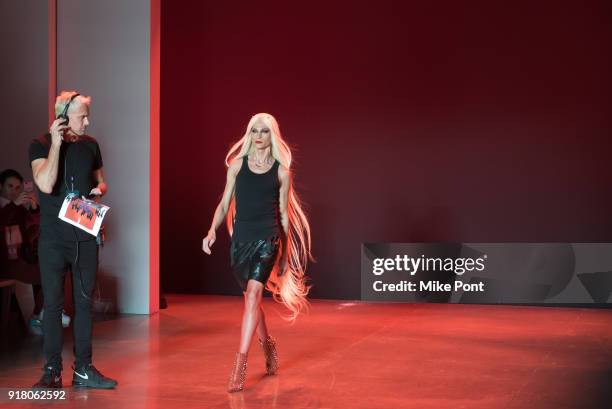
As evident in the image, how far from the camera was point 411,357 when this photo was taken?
567 centimetres

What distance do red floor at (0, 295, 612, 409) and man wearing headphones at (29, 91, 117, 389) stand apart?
0.70ft

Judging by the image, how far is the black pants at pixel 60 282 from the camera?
4523mm

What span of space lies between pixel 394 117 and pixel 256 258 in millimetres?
4211

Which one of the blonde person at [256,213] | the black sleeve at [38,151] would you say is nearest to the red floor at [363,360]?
the blonde person at [256,213]

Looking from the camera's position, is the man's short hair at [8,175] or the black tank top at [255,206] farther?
the man's short hair at [8,175]

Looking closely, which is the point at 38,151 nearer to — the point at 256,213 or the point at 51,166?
the point at 51,166

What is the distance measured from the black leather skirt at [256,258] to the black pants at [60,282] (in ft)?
2.45

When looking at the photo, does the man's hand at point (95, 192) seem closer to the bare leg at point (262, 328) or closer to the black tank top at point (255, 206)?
the black tank top at point (255, 206)

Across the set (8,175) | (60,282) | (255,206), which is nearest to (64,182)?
(60,282)

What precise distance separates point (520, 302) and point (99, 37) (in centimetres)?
445

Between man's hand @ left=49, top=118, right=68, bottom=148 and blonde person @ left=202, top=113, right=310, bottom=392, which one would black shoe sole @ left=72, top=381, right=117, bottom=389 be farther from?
man's hand @ left=49, top=118, right=68, bottom=148

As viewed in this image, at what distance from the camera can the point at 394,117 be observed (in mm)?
8703

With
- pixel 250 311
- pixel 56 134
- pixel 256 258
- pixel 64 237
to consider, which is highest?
pixel 56 134

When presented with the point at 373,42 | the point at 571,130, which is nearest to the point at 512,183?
the point at 571,130
